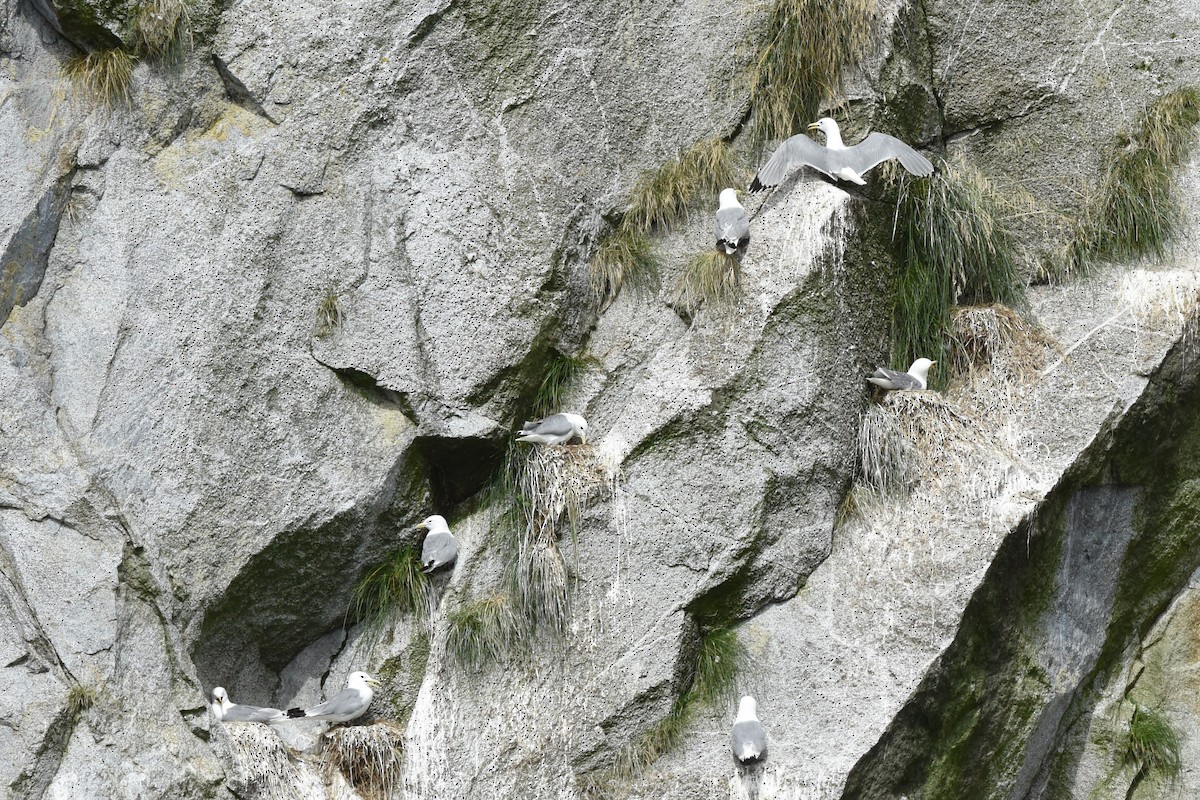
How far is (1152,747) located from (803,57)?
3742 millimetres

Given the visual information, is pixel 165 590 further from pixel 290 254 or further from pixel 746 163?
pixel 746 163

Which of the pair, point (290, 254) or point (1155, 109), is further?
point (1155, 109)

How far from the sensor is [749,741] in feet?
16.4

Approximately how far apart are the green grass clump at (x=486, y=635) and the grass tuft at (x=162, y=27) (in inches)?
125

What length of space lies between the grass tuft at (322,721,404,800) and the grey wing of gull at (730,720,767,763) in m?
1.50

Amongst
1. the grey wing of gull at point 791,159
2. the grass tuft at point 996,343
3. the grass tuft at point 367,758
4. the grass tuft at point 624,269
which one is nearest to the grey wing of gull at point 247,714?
the grass tuft at point 367,758

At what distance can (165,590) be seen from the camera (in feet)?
17.5

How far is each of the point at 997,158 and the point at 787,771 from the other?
11.4ft

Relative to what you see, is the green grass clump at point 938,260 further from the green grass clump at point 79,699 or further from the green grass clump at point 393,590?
the green grass clump at point 79,699

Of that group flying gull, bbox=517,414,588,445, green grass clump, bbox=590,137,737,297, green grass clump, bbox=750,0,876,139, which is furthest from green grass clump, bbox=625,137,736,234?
flying gull, bbox=517,414,588,445

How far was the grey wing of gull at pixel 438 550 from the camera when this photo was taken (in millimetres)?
5539

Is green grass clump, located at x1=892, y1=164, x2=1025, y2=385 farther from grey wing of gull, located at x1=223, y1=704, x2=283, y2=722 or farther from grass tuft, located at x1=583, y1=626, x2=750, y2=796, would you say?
grey wing of gull, located at x1=223, y1=704, x2=283, y2=722

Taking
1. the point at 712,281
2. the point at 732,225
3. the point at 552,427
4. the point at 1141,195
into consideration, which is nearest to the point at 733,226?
the point at 732,225

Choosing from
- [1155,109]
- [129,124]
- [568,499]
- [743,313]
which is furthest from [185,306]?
[1155,109]
